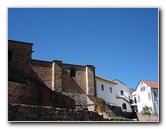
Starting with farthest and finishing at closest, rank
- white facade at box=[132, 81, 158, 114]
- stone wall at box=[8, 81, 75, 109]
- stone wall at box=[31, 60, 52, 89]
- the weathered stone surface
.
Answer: stone wall at box=[31, 60, 52, 89] < white facade at box=[132, 81, 158, 114] < stone wall at box=[8, 81, 75, 109] < the weathered stone surface

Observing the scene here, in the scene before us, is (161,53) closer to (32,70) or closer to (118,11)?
(118,11)

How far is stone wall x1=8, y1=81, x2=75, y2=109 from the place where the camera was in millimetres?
4843

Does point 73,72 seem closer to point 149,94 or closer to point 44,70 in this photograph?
point 44,70

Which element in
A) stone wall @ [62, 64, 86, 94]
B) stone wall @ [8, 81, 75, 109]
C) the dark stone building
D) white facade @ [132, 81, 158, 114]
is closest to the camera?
stone wall @ [8, 81, 75, 109]

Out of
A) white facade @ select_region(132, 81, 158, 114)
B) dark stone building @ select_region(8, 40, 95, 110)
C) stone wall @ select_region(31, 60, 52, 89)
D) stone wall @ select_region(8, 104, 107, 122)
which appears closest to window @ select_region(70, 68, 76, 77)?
dark stone building @ select_region(8, 40, 95, 110)

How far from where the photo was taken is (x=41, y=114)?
15.5 feet

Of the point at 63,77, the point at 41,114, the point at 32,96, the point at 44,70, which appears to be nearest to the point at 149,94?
the point at 63,77

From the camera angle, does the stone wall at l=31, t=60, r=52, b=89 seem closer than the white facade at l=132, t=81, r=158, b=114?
No

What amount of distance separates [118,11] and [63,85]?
7884 mm

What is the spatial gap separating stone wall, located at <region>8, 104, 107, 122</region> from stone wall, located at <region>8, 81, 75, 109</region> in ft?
0.99

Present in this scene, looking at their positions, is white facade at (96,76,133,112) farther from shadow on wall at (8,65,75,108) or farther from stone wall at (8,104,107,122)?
stone wall at (8,104,107,122)

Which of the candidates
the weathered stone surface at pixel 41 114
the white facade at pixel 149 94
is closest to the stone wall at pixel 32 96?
the weathered stone surface at pixel 41 114
